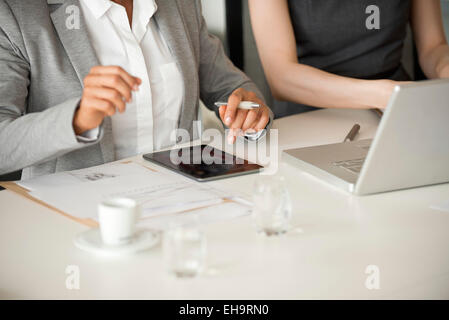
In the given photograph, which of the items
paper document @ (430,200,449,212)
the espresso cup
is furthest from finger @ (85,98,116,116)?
paper document @ (430,200,449,212)

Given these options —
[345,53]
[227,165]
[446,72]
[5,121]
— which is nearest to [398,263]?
[227,165]

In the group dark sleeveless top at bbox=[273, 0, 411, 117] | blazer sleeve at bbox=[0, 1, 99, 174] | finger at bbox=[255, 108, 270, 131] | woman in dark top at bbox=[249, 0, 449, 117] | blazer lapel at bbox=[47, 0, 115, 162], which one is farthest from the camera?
dark sleeveless top at bbox=[273, 0, 411, 117]

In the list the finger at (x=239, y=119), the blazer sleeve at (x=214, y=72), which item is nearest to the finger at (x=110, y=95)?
the finger at (x=239, y=119)

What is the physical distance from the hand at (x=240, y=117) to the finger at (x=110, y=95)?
0.41 metres

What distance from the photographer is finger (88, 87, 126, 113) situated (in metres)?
1.06

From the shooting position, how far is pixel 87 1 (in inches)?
57.5

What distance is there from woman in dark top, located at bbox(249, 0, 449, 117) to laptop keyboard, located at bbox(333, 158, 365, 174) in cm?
61

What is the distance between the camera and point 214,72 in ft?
5.97

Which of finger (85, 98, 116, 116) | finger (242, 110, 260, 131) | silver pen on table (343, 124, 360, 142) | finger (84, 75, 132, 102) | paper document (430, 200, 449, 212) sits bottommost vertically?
silver pen on table (343, 124, 360, 142)

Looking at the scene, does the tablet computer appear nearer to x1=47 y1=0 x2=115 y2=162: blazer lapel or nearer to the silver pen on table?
x1=47 y1=0 x2=115 y2=162: blazer lapel

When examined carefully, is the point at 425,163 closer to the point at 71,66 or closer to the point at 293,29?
the point at 71,66

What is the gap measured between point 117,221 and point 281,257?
0.79 ft

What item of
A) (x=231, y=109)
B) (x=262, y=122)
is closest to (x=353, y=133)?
(x=262, y=122)

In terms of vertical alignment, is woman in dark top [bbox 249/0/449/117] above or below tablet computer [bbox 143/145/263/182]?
above
